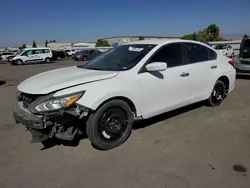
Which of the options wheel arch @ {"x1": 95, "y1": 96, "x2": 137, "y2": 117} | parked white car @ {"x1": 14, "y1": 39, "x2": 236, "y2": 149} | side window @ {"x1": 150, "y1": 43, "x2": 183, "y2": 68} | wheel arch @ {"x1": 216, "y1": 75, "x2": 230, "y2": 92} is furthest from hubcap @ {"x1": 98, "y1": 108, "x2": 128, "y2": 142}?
wheel arch @ {"x1": 216, "y1": 75, "x2": 230, "y2": 92}

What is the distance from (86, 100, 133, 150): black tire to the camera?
3.63 metres

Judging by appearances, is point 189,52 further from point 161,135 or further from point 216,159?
point 216,159

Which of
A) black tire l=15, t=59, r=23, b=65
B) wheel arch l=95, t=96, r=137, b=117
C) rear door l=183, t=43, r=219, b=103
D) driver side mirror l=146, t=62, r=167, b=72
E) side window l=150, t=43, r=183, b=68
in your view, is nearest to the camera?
wheel arch l=95, t=96, r=137, b=117

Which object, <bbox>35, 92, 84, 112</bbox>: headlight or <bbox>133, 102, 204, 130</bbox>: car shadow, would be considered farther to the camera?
<bbox>133, 102, 204, 130</bbox>: car shadow

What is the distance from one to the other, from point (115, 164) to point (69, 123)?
2.89 ft

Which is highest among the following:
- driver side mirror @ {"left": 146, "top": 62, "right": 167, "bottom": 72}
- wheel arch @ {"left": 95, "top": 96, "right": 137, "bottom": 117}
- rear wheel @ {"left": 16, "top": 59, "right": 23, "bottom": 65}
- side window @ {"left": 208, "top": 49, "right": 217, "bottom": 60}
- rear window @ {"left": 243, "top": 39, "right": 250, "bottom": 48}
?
rear window @ {"left": 243, "top": 39, "right": 250, "bottom": 48}

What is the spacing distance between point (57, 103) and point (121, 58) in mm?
1632

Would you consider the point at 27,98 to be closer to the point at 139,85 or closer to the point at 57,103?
the point at 57,103

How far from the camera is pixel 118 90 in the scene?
3.77 metres

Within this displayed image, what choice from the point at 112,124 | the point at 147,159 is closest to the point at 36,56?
the point at 112,124

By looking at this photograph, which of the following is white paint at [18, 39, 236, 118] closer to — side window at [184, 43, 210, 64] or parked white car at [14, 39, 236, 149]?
parked white car at [14, 39, 236, 149]

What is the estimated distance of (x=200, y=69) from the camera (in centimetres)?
512

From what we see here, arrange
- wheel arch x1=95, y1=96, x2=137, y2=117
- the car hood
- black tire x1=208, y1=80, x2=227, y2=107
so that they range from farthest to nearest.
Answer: black tire x1=208, y1=80, x2=227, y2=107, wheel arch x1=95, y1=96, x2=137, y2=117, the car hood

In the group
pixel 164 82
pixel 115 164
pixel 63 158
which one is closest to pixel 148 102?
pixel 164 82
